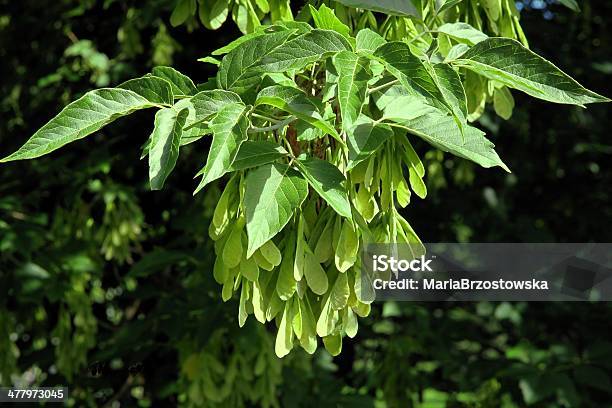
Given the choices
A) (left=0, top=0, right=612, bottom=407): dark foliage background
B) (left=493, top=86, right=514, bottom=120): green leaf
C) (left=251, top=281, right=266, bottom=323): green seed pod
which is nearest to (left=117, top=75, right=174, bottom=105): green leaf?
(left=251, top=281, right=266, bottom=323): green seed pod

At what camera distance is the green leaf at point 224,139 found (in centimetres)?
78

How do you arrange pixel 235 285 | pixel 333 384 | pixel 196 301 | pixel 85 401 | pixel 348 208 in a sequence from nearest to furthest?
pixel 348 208 < pixel 235 285 < pixel 196 301 < pixel 333 384 < pixel 85 401

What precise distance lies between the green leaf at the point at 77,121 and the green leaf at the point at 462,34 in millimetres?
388

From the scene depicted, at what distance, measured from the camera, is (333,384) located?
238 cm

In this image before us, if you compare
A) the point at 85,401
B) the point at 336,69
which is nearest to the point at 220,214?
the point at 336,69

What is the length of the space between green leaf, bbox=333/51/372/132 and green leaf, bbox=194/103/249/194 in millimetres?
99

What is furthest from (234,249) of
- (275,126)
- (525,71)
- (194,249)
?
(194,249)

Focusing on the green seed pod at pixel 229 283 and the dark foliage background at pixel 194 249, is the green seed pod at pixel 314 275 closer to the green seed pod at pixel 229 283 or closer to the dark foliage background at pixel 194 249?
the green seed pod at pixel 229 283

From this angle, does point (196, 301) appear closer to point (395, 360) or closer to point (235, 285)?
point (395, 360)

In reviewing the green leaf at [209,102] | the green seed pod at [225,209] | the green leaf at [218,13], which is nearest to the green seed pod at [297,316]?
the green seed pod at [225,209]

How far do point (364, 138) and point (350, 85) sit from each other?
58 mm

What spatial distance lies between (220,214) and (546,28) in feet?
6.85

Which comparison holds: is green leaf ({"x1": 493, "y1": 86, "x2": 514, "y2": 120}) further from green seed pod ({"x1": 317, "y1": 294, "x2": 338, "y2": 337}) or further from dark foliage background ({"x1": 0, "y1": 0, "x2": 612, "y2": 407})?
dark foliage background ({"x1": 0, "y1": 0, "x2": 612, "y2": 407})

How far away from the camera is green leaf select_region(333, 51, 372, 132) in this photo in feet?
2.65
